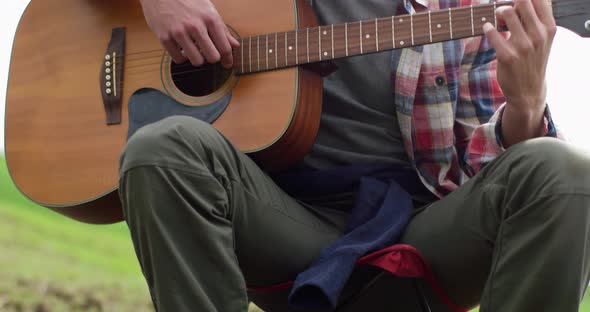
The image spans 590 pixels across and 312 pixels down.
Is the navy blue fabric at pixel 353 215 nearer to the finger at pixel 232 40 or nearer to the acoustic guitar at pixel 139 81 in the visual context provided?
the acoustic guitar at pixel 139 81

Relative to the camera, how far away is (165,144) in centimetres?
112

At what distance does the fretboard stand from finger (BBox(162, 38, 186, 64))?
0.12 m

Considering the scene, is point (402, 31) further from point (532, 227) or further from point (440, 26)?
point (532, 227)

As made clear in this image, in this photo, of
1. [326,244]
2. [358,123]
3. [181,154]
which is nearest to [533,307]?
[326,244]

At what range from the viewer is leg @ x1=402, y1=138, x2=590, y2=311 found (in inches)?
40.6

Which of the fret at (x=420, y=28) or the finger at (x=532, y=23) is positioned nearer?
the finger at (x=532, y=23)

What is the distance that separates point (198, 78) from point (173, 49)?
0.09 m

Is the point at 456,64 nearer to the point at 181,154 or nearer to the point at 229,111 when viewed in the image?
the point at 229,111

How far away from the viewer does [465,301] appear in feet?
4.41

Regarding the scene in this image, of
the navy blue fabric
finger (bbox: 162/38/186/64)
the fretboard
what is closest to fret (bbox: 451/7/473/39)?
the fretboard

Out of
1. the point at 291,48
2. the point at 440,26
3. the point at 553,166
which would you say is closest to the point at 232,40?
the point at 291,48

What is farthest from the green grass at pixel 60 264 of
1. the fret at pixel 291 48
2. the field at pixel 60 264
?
the fret at pixel 291 48

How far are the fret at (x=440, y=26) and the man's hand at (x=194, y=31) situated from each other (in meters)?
0.42

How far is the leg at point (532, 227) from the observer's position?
1031 millimetres
